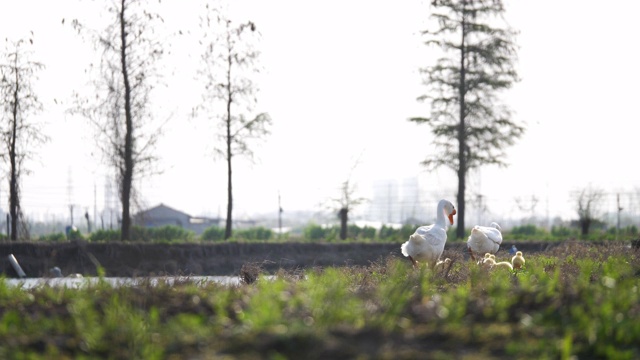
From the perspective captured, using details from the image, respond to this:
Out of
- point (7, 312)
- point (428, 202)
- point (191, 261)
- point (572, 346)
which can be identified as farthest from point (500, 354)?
point (428, 202)

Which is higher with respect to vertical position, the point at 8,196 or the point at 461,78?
the point at 461,78

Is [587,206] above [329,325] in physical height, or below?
above

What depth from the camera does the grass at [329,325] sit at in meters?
6.02

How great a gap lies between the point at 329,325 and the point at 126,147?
929 inches

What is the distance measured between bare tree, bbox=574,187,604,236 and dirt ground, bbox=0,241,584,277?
292 inches

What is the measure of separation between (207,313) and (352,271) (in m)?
7.19

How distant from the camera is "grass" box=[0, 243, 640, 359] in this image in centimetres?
602

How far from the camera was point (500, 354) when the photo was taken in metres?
6.16

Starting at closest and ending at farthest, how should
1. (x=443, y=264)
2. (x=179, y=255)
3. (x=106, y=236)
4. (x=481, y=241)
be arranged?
1. (x=443, y=264)
2. (x=481, y=241)
3. (x=179, y=255)
4. (x=106, y=236)

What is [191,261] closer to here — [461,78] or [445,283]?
[461,78]

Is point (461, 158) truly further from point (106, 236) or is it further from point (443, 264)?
point (443, 264)

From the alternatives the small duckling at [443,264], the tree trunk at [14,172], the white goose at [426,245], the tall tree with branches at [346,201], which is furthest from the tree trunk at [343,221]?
the small duckling at [443,264]

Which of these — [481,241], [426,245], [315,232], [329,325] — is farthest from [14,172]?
[329,325]

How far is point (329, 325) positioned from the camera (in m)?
6.38
